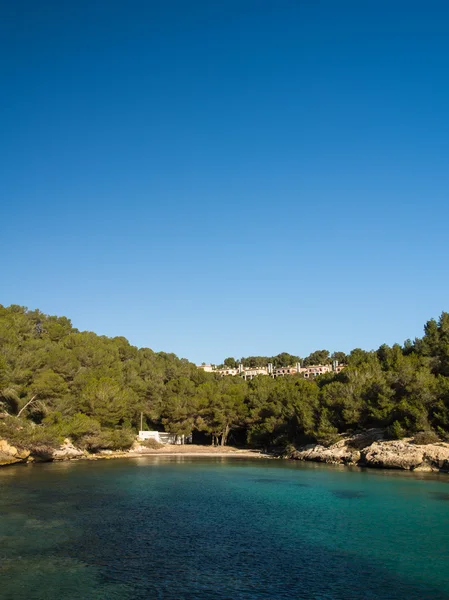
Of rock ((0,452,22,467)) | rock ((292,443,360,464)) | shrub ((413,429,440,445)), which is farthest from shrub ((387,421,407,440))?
rock ((0,452,22,467))

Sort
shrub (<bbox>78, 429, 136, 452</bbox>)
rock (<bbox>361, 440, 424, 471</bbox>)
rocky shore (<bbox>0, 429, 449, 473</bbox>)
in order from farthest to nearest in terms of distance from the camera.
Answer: shrub (<bbox>78, 429, 136, 452</bbox>)
rock (<bbox>361, 440, 424, 471</bbox>)
rocky shore (<bbox>0, 429, 449, 473</bbox>)

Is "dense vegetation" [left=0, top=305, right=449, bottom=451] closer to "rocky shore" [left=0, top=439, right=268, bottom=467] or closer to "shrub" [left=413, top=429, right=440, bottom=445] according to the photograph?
"shrub" [left=413, top=429, right=440, bottom=445]

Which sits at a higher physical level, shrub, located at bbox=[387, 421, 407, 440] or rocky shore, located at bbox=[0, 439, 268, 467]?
shrub, located at bbox=[387, 421, 407, 440]

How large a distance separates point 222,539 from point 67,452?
40.2 m

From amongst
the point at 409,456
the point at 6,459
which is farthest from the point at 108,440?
the point at 409,456

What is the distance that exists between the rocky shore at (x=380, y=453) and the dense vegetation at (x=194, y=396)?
1.50 m

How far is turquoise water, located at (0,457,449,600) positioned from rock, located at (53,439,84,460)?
1532cm

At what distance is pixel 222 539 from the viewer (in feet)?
75.0

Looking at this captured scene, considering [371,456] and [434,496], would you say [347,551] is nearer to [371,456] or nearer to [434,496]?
[434,496]

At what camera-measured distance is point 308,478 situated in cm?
4450

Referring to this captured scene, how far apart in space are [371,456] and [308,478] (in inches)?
461

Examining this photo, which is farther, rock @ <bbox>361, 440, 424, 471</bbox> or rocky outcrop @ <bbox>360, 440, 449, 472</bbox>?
rock @ <bbox>361, 440, 424, 471</bbox>

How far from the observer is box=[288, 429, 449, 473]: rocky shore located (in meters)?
48.7

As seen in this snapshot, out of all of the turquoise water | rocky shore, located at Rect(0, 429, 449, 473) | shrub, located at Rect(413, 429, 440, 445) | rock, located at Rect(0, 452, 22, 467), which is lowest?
the turquoise water
